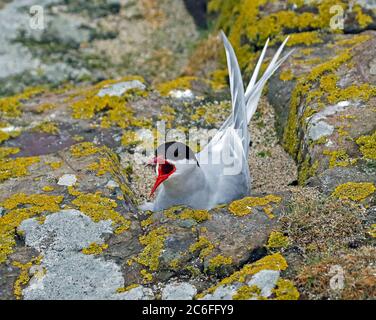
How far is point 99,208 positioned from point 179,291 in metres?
0.87

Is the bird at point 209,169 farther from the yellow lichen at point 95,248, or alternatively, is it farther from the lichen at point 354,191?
the lichen at point 354,191

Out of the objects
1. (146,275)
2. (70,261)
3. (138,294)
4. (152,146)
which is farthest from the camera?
(152,146)

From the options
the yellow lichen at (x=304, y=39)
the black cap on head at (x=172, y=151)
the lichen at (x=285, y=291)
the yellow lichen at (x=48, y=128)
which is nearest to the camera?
the lichen at (x=285, y=291)

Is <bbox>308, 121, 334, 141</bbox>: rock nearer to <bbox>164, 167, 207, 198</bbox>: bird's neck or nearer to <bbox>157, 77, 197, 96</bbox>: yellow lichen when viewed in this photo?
<bbox>164, 167, 207, 198</bbox>: bird's neck

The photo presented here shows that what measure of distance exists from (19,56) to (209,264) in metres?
4.41

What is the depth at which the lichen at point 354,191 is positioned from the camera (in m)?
3.53

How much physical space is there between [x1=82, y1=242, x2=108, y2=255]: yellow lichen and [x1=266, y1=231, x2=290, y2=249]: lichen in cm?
84

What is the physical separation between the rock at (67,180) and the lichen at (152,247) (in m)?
0.76

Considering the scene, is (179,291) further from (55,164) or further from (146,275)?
(55,164)

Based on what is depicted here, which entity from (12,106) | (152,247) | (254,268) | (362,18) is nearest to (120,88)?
(12,106)

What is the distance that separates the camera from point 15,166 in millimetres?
4332

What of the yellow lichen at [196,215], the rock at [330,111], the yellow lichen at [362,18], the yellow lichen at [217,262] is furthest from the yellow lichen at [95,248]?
the yellow lichen at [362,18]

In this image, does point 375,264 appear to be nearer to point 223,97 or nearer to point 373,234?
point 373,234

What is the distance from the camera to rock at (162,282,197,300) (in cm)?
305
